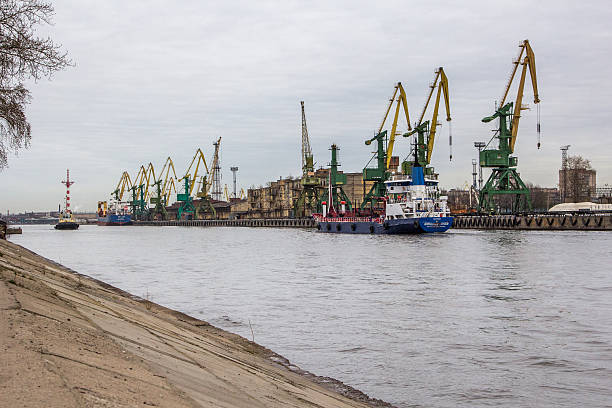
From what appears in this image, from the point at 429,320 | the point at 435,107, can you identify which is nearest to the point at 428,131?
the point at 435,107

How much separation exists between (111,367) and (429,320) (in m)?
13.9

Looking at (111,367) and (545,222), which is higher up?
(111,367)

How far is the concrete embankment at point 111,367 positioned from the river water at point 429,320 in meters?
2.23

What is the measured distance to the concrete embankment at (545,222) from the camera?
81125 millimetres

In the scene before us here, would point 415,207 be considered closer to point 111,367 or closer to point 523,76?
point 523,76

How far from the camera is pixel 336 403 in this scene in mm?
8391

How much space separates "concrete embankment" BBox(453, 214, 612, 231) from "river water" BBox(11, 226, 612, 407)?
46872mm

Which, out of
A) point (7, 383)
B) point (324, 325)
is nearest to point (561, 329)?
point (324, 325)

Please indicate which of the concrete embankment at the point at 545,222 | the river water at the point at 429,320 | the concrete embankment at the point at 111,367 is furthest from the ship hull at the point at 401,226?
the concrete embankment at the point at 111,367

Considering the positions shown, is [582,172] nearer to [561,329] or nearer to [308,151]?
[308,151]

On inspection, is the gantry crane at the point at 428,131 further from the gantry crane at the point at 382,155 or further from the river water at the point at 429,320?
the river water at the point at 429,320

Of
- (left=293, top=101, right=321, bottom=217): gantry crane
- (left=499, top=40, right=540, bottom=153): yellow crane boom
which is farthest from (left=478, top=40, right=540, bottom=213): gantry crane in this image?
(left=293, top=101, right=321, bottom=217): gantry crane

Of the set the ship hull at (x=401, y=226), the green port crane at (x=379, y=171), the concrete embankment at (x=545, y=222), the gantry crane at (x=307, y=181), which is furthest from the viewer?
the gantry crane at (x=307, y=181)

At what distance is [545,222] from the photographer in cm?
8738
